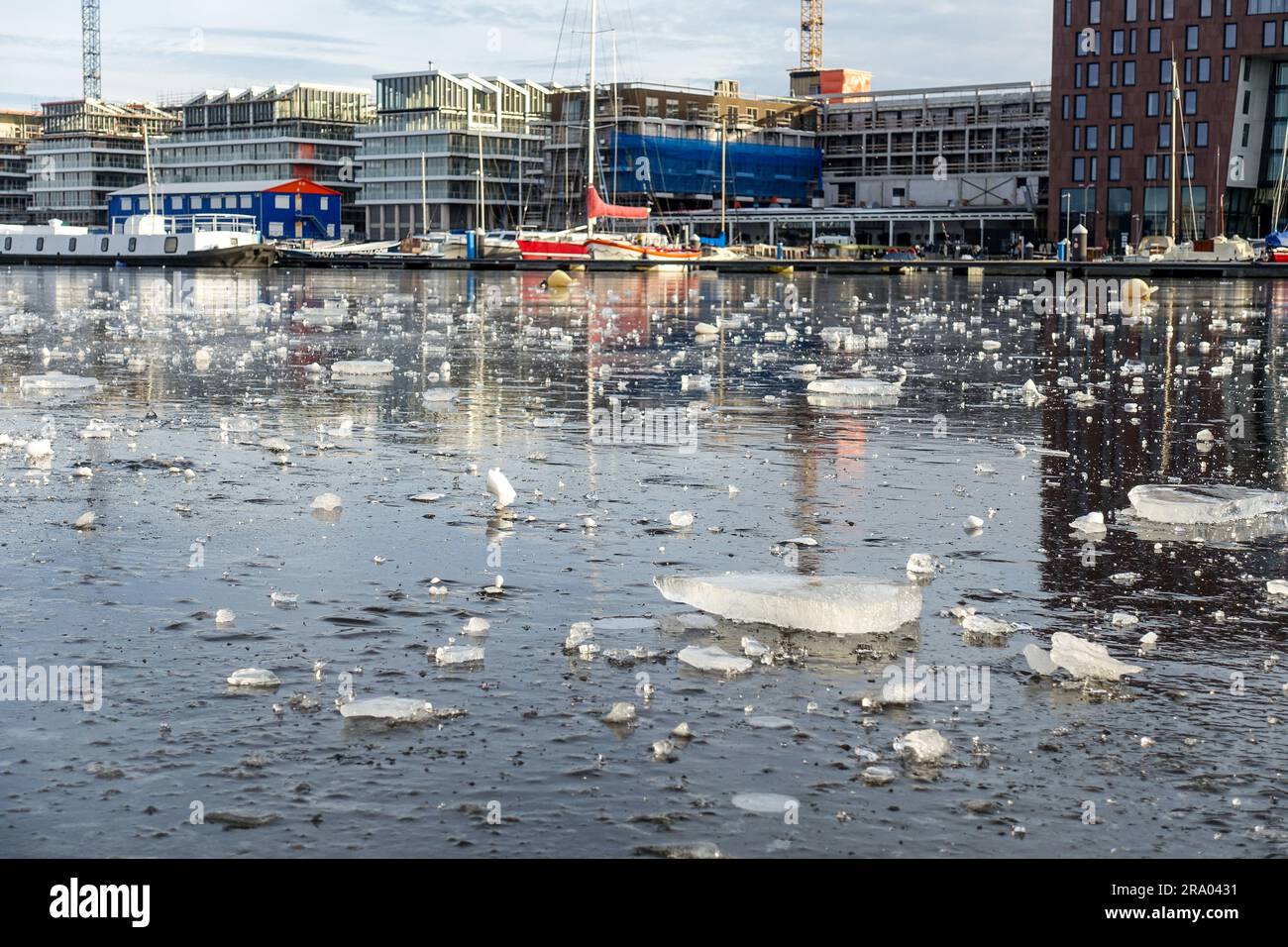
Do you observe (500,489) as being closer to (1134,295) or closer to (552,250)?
(1134,295)

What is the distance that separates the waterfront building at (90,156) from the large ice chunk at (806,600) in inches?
7327

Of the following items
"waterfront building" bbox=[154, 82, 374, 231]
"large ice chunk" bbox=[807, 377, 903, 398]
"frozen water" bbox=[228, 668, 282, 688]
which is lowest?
"frozen water" bbox=[228, 668, 282, 688]

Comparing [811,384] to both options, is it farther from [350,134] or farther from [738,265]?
[350,134]

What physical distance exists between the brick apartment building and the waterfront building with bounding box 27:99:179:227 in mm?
109542

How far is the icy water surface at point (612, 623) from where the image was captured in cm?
432

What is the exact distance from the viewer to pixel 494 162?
148m

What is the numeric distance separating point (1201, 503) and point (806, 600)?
346 centimetres

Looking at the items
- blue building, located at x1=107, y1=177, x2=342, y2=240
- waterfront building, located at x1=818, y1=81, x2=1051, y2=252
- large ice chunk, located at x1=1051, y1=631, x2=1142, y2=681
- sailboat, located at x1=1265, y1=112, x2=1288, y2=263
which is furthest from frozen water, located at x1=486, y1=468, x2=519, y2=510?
blue building, located at x1=107, y1=177, x2=342, y2=240

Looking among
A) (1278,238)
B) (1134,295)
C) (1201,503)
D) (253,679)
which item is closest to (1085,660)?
(253,679)

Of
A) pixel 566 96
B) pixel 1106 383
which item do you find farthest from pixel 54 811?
pixel 566 96

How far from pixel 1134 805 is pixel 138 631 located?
3.86 metres

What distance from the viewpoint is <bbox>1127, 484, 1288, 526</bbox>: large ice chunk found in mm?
8641

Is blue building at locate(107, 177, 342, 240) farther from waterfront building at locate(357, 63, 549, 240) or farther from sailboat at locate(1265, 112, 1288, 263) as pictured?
sailboat at locate(1265, 112, 1288, 263)

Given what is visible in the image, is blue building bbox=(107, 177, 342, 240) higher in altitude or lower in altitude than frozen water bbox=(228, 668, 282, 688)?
higher
